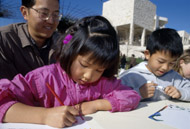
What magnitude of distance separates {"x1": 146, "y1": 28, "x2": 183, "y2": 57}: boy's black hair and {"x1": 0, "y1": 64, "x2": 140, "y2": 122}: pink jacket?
0.43 metres

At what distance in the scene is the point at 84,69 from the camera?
64 cm

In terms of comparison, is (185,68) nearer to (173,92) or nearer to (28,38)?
(173,92)

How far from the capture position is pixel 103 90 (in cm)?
81

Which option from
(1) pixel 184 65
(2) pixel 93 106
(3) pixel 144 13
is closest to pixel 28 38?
(2) pixel 93 106

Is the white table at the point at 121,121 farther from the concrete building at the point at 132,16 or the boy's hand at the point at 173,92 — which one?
the concrete building at the point at 132,16

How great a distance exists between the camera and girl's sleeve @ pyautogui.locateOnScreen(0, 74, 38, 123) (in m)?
0.52

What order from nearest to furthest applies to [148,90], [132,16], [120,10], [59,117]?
[59,117], [148,90], [132,16], [120,10]

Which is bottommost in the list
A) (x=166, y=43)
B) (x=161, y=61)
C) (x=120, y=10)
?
(x=161, y=61)

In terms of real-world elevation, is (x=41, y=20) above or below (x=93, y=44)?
above

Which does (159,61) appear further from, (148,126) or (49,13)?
(49,13)

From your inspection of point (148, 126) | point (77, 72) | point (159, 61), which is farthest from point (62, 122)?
point (159, 61)

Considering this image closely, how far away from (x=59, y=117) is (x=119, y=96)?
349mm

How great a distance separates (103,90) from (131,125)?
0.29 metres

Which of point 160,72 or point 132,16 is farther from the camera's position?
point 132,16
